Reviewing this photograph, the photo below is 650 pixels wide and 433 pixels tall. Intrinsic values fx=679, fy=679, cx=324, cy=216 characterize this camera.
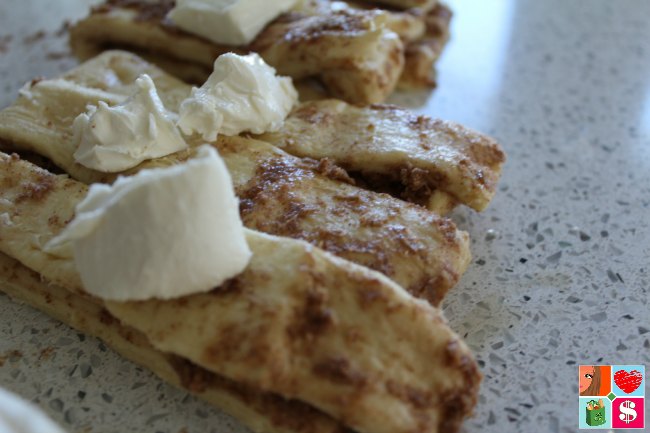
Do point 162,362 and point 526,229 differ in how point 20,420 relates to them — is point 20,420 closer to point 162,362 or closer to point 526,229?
point 162,362

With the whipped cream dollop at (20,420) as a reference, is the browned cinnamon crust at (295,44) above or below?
above

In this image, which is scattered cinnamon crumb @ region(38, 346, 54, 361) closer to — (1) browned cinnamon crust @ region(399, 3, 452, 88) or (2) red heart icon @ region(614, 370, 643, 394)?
(2) red heart icon @ region(614, 370, 643, 394)

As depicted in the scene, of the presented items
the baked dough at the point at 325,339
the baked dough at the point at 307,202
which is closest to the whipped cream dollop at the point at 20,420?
the baked dough at the point at 325,339

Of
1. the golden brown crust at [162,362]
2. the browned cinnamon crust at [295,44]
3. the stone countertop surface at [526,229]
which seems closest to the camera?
the golden brown crust at [162,362]

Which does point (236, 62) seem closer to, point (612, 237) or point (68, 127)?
point (68, 127)

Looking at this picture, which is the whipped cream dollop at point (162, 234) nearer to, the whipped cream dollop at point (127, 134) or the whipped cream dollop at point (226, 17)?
the whipped cream dollop at point (127, 134)

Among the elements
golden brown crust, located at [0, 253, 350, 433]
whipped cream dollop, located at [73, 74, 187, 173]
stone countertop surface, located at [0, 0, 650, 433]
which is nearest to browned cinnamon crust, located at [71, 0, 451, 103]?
stone countertop surface, located at [0, 0, 650, 433]

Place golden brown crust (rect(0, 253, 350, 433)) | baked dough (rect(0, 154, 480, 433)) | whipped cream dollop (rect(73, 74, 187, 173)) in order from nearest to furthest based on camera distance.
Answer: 1. baked dough (rect(0, 154, 480, 433))
2. golden brown crust (rect(0, 253, 350, 433))
3. whipped cream dollop (rect(73, 74, 187, 173))

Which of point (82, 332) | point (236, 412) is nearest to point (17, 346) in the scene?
point (82, 332)
